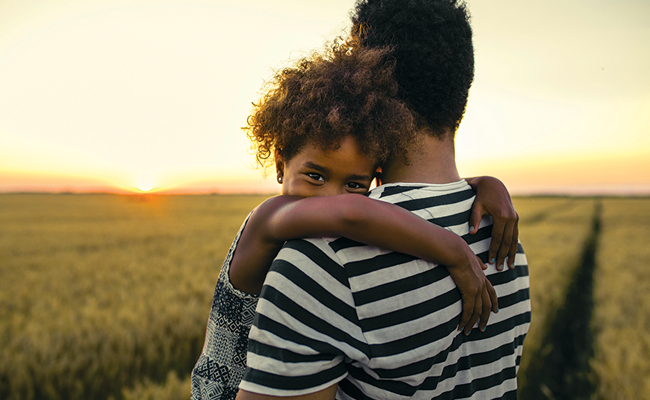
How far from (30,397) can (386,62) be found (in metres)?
4.53

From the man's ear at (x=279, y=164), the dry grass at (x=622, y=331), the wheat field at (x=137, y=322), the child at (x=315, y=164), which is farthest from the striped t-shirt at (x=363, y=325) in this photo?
the dry grass at (x=622, y=331)

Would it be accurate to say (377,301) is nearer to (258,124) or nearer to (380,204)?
(380,204)

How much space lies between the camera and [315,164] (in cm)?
136

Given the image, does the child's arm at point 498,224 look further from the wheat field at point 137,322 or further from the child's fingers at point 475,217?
the wheat field at point 137,322

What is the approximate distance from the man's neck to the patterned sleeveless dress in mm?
591

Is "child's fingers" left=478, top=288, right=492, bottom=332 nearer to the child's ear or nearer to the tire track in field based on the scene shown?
the child's ear

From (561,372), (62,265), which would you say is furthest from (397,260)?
(62,265)

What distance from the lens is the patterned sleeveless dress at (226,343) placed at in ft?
4.24

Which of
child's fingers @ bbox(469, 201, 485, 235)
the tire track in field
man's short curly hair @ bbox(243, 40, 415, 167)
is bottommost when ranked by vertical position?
the tire track in field

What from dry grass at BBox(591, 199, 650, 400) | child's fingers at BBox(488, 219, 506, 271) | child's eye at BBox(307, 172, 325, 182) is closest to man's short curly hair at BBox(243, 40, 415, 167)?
child's eye at BBox(307, 172, 325, 182)

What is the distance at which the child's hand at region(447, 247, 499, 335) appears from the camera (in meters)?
1.09

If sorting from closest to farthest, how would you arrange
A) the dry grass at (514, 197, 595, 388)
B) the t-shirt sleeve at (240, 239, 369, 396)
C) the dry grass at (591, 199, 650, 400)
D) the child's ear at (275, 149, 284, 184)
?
the t-shirt sleeve at (240, 239, 369, 396) → the child's ear at (275, 149, 284, 184) → the dry grass at (591, 199, 650, 400) → the dry grass at (514, 197, 595, 388)

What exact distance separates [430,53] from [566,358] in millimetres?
6045

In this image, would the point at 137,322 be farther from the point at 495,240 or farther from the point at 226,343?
the point at 495,240
